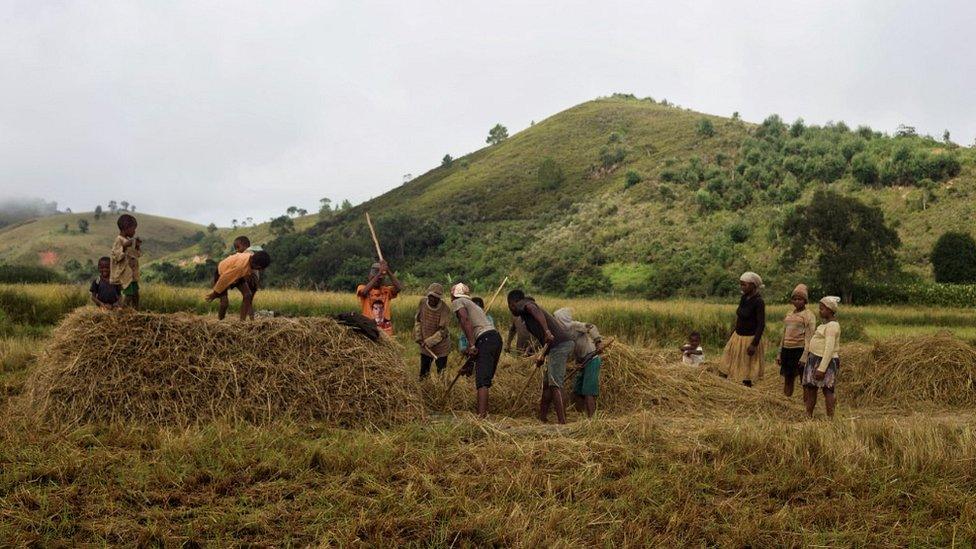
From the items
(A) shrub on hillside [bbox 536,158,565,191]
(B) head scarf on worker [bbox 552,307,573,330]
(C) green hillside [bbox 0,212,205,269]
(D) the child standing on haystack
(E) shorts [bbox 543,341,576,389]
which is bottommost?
(E) shorts [bbox 543,341,576,389]

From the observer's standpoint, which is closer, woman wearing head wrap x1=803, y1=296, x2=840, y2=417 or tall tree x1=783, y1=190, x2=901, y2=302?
woman wearing head wrap x1=803, y1=296, x2=840, y2=417

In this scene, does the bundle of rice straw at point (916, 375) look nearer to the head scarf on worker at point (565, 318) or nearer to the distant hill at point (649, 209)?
the head scarf on worker at point (565, 318)

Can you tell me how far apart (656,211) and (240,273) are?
158 ft

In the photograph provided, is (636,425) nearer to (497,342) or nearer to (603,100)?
(497,342)

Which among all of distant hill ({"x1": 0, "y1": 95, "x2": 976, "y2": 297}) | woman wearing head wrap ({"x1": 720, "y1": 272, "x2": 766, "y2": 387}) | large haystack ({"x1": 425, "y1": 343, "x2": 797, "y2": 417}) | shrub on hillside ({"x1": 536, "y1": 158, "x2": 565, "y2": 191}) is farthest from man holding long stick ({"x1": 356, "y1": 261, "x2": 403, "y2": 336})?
shrub on hillside ({"x1": 536, "y1": 158, "x2": 565, "y2": 191})

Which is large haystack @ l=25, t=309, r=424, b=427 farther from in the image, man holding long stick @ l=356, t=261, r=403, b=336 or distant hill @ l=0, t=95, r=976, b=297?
distant hill @ l=0, t=95, r=976, b=297

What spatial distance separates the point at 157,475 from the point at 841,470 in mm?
5273

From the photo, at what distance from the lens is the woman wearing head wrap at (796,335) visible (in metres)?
9.44

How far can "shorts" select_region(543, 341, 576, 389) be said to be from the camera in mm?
8008

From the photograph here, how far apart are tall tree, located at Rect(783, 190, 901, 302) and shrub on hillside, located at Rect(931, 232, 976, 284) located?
1896 millimetres

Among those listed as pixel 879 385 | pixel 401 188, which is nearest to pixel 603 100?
pixel 401 188

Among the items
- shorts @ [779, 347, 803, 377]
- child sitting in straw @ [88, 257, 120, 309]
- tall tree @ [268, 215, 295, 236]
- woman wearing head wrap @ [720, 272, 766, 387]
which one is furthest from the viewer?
tall tree @ [268, 215, 295, 236]

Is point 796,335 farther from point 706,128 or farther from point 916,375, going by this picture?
point 706,128

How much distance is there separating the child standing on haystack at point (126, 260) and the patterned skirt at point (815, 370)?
7634mm
